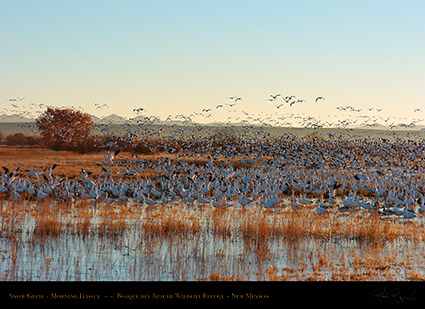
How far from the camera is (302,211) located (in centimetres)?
1608

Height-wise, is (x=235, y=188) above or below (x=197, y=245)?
above
